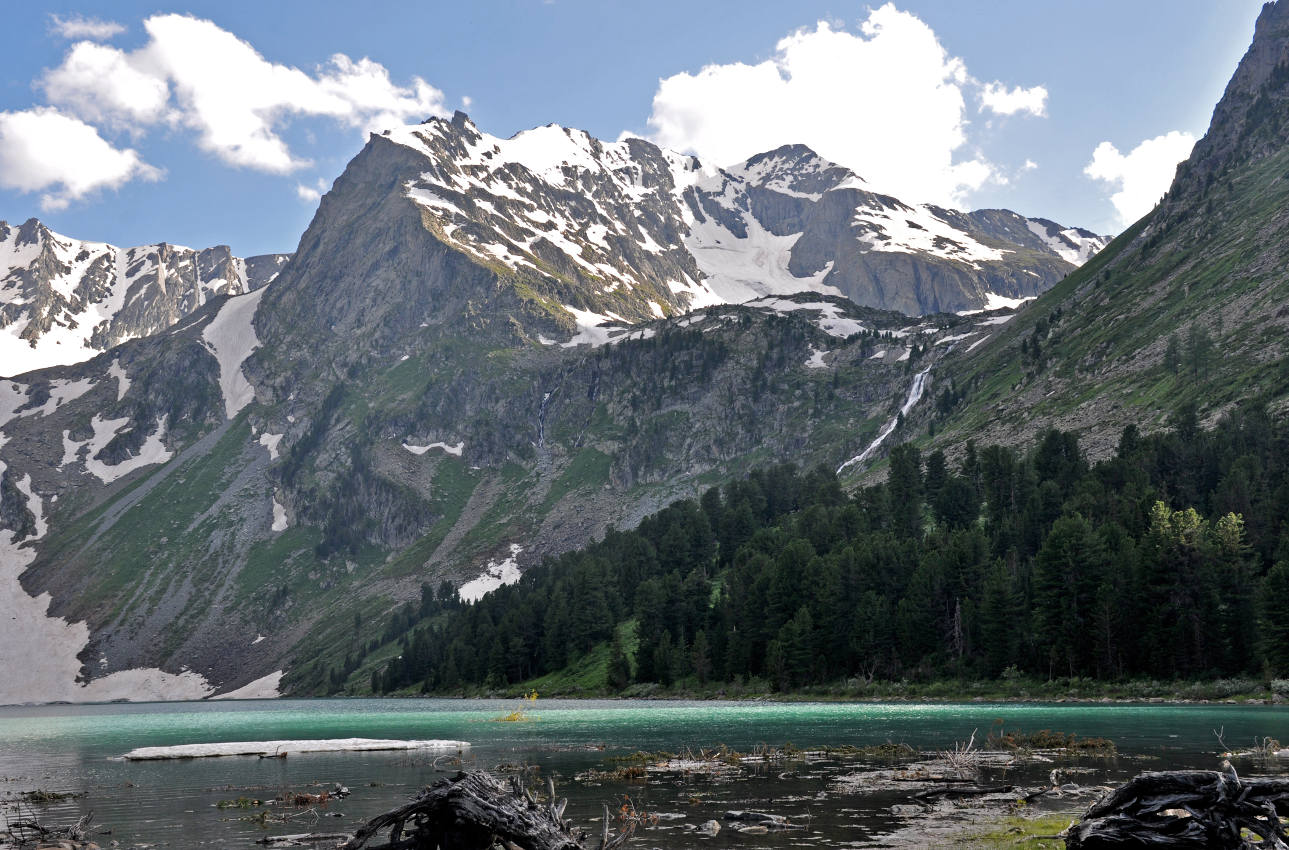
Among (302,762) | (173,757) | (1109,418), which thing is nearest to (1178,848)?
(302,762)

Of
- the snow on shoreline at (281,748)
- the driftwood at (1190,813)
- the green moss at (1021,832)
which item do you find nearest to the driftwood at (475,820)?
the driftwood at (1190,813)

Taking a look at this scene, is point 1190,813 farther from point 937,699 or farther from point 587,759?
point 937,699

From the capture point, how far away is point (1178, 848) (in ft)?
61.3

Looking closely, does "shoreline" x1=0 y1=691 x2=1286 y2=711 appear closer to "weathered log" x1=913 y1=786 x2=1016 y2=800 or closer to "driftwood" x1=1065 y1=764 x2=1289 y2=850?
"weathered log" x1=913 y1=786 x2=1016 y2=800

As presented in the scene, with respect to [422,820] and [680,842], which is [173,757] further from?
[422,820]

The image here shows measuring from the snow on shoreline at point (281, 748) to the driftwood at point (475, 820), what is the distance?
1938 inches

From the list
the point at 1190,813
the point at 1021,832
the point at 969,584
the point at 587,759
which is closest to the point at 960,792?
the point at 1021,832

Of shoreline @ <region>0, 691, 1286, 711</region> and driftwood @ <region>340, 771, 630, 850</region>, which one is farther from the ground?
driftwood @ <region>340, 771, 630, 850</region>

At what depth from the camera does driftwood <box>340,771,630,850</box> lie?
18828mm

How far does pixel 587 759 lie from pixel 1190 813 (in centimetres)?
4212

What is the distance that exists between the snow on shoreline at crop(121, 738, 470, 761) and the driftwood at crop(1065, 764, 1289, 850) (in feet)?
173

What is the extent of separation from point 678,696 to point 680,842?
368ft

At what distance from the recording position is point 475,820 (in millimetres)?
18797

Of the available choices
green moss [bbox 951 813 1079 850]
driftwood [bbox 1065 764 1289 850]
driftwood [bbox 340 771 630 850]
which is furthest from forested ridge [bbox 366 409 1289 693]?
driftwood [bbox 340 771 630 850]
